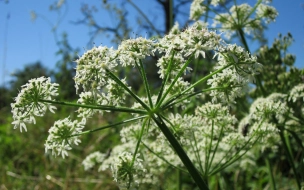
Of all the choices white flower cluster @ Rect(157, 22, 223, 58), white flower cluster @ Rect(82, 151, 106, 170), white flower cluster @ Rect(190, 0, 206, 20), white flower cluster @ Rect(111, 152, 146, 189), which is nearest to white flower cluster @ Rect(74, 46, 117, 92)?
white flower cluster @ Rect(157, 22, 223, 58)

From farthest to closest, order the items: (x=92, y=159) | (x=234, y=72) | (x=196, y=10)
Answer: (x=196, y=10)
(x=92, y=159)
(x=234, y=72)

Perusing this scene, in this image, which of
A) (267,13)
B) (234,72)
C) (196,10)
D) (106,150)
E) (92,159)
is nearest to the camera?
(234,72)

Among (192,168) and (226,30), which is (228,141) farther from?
(226,30)

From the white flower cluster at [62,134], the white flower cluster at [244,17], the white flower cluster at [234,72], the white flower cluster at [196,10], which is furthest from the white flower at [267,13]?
the white flower cluster at [62,134]

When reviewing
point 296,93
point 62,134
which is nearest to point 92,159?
point 62,134

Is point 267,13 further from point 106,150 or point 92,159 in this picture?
point 106,150

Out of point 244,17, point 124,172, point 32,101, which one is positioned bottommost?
point 124,172

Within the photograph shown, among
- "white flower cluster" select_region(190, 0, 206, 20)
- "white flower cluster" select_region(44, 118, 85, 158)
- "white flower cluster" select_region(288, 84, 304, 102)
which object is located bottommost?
"white flower cluster" select_region(44, 118, 85, 158)

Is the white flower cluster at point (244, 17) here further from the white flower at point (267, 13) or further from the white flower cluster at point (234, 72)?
the white flower cluster at point (234, 72)

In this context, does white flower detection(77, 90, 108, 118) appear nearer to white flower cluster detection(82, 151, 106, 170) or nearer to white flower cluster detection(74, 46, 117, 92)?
white flower cluster detection(74, 46, 117, 92)
